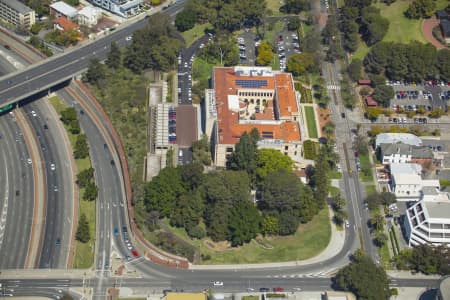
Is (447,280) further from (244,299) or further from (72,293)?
(72,293)

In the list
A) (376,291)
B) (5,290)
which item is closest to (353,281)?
(376,291)

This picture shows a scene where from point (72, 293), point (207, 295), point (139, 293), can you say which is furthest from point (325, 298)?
point (72, 293)

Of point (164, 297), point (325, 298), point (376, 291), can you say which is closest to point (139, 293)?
point (164, 297)

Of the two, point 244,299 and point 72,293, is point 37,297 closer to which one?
point 72,293

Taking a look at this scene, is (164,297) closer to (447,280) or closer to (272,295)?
(272,295)

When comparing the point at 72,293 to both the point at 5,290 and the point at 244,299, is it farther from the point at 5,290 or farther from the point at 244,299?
the point at 244,299
